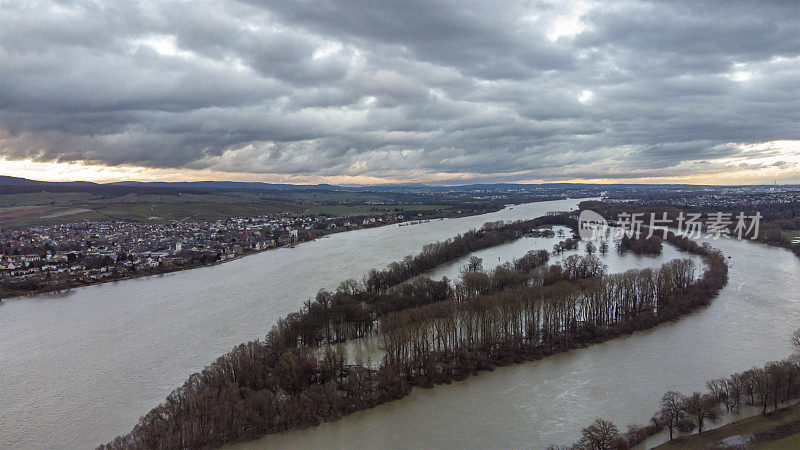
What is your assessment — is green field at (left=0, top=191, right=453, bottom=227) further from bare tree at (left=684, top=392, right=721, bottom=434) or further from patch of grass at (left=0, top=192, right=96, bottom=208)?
bare tree at (left=684, top=392, right=721, bottom=434)

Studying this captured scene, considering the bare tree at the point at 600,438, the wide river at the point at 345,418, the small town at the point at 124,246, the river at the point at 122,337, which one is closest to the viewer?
the bare tree at the point at 600,438

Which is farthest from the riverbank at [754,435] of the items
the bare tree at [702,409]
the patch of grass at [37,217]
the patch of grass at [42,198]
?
the patch of grass at [42,198]

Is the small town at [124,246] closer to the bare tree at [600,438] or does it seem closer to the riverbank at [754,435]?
the bare tree at [600,438]

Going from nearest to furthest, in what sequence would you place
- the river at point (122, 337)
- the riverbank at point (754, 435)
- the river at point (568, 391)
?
the riverbank at point (754, 435), the river at point (568, 391), the river at point (122, 337)

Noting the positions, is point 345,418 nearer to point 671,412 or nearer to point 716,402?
point 671,412

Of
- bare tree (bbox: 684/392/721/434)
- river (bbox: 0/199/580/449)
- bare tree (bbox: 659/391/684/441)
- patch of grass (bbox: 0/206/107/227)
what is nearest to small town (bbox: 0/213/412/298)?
river (bbox: 0/199/580/449)

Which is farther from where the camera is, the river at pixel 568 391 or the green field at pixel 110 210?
the green field at pixel 110 210
